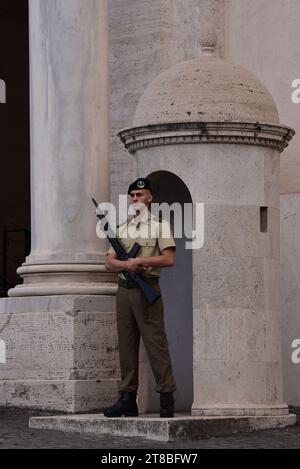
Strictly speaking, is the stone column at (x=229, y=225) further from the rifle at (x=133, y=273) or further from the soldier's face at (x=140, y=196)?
the rifle at (x=133, y=273)

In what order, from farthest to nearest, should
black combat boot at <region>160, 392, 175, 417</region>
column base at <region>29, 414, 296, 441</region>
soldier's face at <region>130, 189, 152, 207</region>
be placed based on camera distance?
soldier's face at <region>130, 189, 152, 207</region>, black combat boot at <region>160, 392, 175, 417</region>, column base at <region>29, 414, 296, 441</region>

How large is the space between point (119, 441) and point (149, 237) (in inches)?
73.3

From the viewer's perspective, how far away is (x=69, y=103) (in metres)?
13.6

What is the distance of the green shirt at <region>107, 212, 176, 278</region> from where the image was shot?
1148 centimetres

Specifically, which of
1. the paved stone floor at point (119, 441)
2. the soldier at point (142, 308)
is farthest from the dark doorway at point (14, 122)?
the paved stone floor at point (119, 441)

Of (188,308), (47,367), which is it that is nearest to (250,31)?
(188,308)

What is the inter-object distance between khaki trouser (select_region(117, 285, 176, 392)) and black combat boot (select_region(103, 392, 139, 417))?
61mm

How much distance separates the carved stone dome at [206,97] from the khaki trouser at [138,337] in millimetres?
1694

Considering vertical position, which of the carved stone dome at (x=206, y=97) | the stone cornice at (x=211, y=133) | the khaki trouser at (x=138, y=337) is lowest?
the khaki trouser at (x=138, y=337)

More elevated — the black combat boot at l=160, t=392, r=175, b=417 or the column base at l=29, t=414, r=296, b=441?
the black combat boot at l=160, t=392, r=175, b=417

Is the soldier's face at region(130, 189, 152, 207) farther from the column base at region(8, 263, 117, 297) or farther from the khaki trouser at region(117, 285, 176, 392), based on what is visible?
the column base at region(8, 263, 117, 297)

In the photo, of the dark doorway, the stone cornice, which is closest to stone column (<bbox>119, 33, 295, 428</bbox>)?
the stone cornice

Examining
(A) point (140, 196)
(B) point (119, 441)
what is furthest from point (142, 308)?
(B) point (119, 441)

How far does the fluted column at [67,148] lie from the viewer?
531 inches
